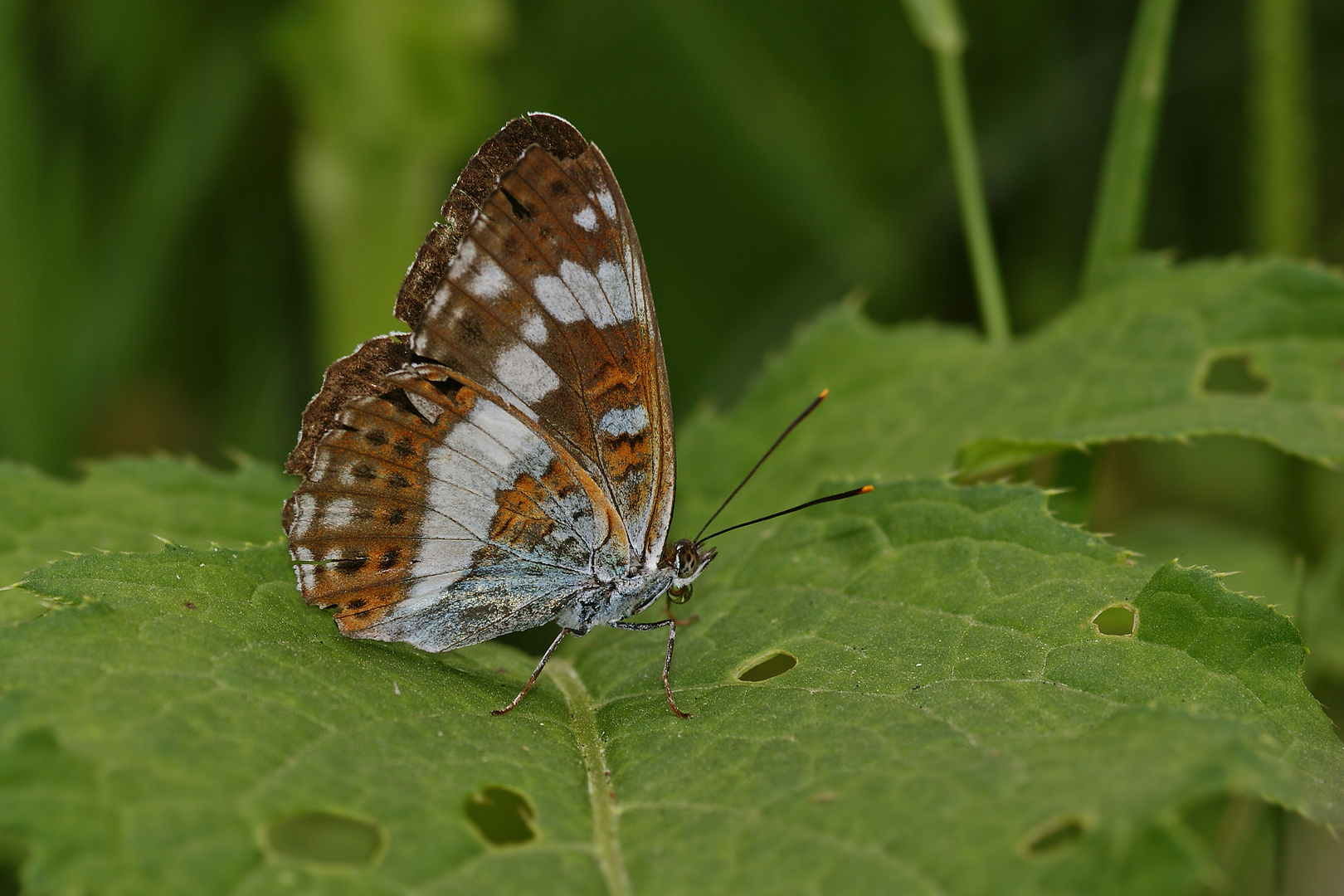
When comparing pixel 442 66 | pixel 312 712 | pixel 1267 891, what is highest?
pixel 442 66

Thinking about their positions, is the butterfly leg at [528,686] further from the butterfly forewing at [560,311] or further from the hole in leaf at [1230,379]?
the hole in leaf at [1230,379]

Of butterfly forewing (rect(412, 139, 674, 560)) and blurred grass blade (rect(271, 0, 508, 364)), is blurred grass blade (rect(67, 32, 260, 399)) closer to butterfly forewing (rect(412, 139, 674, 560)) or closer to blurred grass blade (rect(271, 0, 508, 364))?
blurred grass blade (rect(271, 0, 508, 364))

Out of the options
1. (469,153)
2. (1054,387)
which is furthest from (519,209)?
(469,153)

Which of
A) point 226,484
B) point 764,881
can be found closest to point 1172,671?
point 764,881

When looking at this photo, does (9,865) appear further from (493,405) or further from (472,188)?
(472,188)

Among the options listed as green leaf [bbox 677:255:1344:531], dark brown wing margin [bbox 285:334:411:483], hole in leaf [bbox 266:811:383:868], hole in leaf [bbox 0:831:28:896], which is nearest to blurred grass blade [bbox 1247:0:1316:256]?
green leaf [bbox 677:255:1344:531]

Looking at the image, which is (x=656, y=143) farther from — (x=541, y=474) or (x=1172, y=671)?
(x=1172, y=671)

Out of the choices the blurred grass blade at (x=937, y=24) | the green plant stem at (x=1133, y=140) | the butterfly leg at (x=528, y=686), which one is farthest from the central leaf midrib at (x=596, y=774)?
the blurred grass blade at (x=937, y=24)
